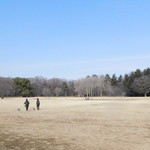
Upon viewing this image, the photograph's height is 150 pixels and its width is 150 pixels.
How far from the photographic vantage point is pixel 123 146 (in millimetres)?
15859

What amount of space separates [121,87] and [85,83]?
53.2ft

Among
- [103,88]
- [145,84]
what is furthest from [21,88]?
[145,84]

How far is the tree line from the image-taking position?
447ft

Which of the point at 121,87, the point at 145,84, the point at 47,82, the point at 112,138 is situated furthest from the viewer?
the point at 47,82

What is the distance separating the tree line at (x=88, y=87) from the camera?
13625cm

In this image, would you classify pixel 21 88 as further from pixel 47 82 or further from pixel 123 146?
pixel 123 146

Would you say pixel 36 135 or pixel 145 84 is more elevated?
pixel 145 84

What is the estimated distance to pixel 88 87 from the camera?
15088cm

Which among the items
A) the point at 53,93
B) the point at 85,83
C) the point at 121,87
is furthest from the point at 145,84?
the point at 53,93

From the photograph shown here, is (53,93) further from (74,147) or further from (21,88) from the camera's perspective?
(74,147)

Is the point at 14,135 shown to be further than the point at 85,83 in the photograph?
No

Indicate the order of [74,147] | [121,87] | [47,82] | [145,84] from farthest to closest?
[47,82], [121,87], [145,84], [74,147]

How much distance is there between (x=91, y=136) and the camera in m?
19.0

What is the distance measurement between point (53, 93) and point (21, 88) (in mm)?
23956
